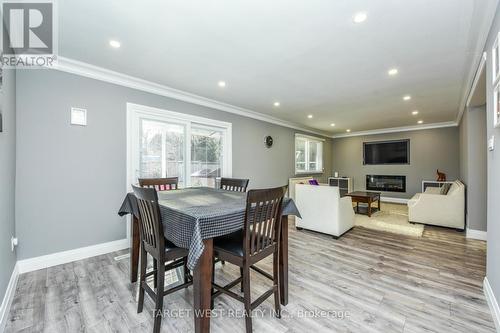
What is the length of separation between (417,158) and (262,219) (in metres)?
7.27

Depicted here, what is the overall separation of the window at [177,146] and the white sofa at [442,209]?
3749mm

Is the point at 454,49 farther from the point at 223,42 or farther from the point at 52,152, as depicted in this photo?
the point at 52,152

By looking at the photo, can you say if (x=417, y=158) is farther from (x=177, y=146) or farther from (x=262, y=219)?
(x=262, y=219)

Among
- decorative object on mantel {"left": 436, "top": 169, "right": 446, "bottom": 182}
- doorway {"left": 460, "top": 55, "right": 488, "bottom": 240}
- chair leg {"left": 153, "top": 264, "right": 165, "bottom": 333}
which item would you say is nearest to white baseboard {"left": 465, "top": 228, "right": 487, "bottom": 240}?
doorway {"left": 460, "top": 55, "right": 488, "bottom": 240}

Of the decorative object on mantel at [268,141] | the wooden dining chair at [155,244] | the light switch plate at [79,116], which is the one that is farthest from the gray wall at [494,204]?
the light switch plate at [79,116]

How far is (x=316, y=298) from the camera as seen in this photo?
1.95m

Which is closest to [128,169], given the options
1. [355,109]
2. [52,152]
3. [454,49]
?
[52,152]

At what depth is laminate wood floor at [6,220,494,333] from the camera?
161 cm

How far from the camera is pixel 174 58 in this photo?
256 cm

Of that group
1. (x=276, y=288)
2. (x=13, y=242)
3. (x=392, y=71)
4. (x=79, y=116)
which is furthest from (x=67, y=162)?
(x=392, y=71)

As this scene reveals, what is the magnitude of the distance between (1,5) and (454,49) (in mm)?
4147

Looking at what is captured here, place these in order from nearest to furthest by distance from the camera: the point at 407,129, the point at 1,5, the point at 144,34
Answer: the point at 1,5 → the point at 144,34 → the point at 407,129

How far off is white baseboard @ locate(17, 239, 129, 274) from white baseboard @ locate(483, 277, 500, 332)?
3839 mm

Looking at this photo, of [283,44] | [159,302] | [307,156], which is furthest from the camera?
[307,156]
